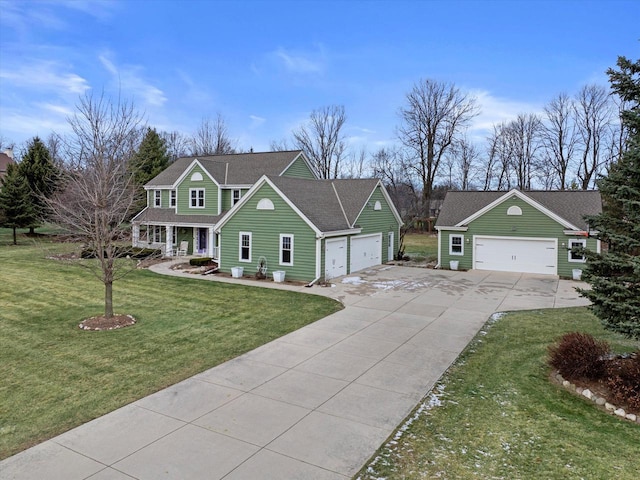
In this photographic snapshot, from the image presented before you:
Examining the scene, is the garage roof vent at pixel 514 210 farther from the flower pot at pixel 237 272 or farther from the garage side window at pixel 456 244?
the flower pot at pixel 237 272

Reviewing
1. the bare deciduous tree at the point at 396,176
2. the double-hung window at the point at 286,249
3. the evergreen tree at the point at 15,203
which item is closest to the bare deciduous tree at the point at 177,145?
the bare deciduous tree at the point at 396,176

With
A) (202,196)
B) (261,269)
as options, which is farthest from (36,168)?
(261,269)

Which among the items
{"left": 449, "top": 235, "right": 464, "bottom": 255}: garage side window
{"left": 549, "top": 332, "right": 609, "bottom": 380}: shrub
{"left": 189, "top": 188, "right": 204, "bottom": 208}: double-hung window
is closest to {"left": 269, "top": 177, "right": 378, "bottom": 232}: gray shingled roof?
{"left": 449, "top": 235, "right": 464, "bottom": 255}: garage side window

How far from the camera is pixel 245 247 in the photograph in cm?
2048

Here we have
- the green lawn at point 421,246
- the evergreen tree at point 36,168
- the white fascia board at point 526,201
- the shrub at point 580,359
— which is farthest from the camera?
the evergreen tree at point 36,168

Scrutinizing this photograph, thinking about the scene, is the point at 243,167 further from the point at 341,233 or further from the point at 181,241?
the point at 341,233

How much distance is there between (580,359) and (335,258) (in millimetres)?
13026

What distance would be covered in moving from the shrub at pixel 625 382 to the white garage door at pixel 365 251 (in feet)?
47.6

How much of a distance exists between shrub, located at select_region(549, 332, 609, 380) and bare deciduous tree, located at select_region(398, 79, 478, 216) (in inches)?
1552

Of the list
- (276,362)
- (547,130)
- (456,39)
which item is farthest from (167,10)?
(547,130)

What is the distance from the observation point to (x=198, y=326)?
11.7 metres

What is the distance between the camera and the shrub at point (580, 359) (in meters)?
7.74

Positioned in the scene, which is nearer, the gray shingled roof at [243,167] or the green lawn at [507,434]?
the green lawn at [507,434]

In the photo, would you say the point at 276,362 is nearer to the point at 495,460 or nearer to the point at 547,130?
the point at 495,460
